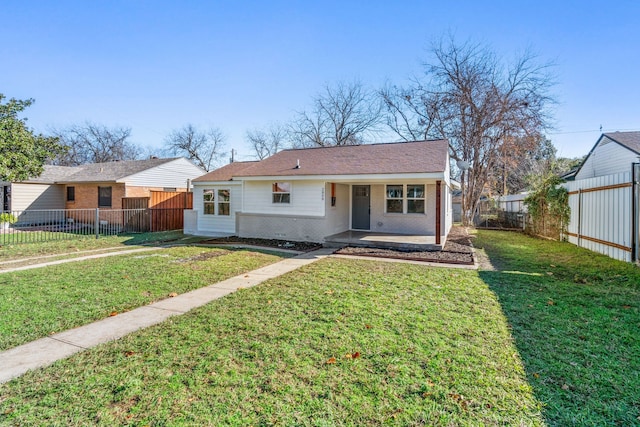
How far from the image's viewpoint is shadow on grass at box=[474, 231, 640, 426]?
2717mm

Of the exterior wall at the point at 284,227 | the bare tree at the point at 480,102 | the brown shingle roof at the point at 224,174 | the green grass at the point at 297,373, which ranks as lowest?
the green grass at the point at 297,373

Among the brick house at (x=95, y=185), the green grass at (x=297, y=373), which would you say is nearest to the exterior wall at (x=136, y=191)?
the brick house at (x=95, y=185)

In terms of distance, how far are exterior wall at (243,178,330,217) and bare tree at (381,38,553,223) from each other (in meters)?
11.9

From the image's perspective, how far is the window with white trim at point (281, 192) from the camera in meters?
13.1

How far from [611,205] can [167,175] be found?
2257 centimetres

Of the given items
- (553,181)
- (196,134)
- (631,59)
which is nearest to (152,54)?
(553,181)

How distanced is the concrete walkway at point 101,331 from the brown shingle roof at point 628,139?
48.6ft

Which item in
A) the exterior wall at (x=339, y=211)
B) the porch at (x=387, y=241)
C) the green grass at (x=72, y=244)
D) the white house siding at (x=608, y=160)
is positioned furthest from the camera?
the white house siding at (x=608, y=160)

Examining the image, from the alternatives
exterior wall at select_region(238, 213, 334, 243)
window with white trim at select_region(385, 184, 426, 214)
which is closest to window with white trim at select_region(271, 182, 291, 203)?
exterior wall at select_region(238, 213, 334, 243)

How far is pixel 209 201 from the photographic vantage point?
15.9 meters

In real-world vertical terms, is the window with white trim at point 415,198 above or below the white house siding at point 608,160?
below

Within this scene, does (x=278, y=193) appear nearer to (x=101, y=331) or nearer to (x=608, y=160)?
(x=101, y=331)

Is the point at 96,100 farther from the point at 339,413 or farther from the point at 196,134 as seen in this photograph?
the point at 339,413

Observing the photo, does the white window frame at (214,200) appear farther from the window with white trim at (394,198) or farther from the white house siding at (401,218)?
the window with white trim at (394,198)
